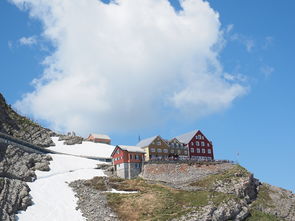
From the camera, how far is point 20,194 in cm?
6006

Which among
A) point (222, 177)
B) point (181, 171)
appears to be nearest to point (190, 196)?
point (222, 177)

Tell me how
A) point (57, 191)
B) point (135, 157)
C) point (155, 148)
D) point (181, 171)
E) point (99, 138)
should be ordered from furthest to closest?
point (99, 138) < point (155, 148) < point (135, 157) < point (181, 171) < point (57, 191)

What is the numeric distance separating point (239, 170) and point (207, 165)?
785 cm

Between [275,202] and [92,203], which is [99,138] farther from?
[275,202]

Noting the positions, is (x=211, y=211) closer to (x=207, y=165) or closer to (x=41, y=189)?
(x=207, y=165)

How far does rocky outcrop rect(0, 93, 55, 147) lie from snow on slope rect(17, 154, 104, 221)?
1273 centimetres

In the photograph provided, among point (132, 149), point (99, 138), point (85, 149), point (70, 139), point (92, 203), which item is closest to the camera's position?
point (92, 203)

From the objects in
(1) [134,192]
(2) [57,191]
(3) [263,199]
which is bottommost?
(3) [263,199]

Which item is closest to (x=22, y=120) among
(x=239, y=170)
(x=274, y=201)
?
(x=239, y=170)

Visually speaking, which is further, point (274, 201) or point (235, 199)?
point (274, 201)

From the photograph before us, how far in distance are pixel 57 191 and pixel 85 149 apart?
42.9m

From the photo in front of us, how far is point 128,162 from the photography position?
88938 millimetres

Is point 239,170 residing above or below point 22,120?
below

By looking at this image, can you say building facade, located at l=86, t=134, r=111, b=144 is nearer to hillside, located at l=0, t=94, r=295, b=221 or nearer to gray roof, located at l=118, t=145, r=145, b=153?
hillside, located at l=0, t=94, r=295, b=221
